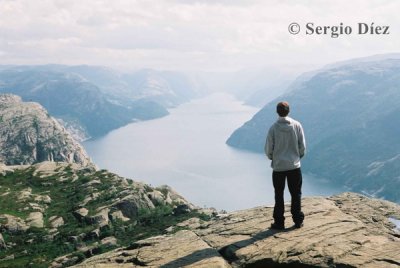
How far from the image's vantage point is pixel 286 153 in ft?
73.2

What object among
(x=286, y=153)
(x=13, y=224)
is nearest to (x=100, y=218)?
(x=13, y=224)

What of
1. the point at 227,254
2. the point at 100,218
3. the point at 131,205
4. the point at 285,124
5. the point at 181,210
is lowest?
the point at 181,210

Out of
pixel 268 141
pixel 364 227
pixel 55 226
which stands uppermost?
pixel 268 141

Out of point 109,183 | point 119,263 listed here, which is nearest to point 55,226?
point 109,183

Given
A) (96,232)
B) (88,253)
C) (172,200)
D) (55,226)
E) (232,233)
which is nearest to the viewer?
(232,233)

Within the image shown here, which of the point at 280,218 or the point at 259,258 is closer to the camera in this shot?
the point at 259,258

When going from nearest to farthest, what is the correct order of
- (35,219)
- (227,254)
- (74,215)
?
(227,254) < (35,219) < (74,215)

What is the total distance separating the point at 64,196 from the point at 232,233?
116265mm

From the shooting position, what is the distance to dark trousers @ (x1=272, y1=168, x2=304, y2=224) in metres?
22.5

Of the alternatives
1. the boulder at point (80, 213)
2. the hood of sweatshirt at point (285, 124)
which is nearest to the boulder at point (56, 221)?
the boulder at point (80, 213)

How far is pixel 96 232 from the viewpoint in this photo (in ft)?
323

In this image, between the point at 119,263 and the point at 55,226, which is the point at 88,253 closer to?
the point at 55,226

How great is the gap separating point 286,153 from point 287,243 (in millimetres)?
4577

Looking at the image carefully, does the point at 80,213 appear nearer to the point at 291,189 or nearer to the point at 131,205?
the point at 131,205
